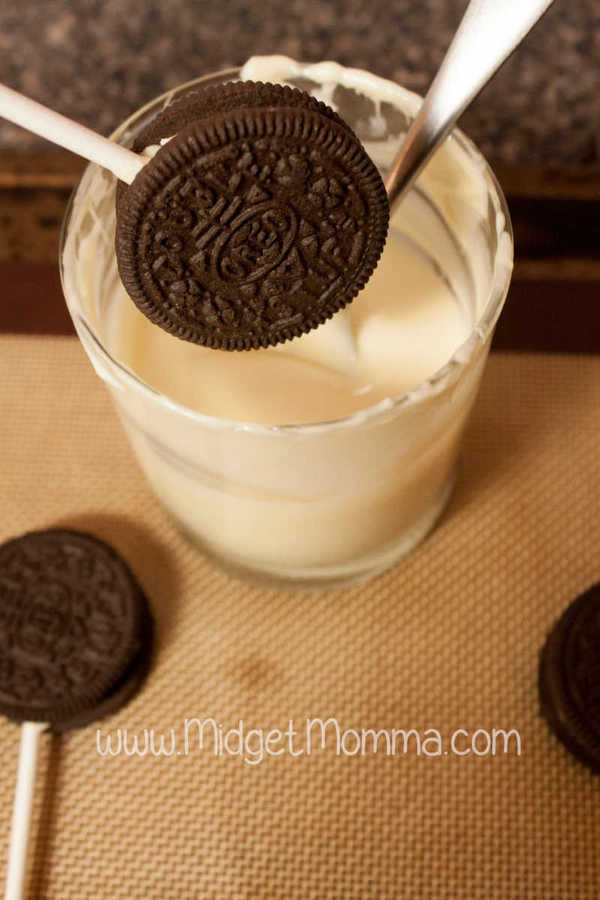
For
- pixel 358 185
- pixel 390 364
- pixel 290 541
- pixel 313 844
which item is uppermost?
pixel 358 185

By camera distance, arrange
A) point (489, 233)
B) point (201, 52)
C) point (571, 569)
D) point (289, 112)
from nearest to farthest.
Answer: point (289, 112) < point (489, 233) < point (571, 569) < point (201, 52)

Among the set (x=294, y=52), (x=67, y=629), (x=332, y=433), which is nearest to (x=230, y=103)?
(x=332, y=433)

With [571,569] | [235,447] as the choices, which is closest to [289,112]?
[235,447]

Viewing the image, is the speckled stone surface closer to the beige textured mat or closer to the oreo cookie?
the beige textured mat

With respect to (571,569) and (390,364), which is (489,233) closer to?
(390,364)

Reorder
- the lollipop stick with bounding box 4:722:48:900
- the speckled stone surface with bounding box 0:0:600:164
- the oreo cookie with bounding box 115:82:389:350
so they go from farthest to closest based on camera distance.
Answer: the speckled stone surface with bounding box 0:0:600:164 → the lollipop stick with bounding box 4:722:48:900 → the oreo cookie with bounding box 115:82:389:350

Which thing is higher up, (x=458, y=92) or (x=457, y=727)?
(x=458, y=92)

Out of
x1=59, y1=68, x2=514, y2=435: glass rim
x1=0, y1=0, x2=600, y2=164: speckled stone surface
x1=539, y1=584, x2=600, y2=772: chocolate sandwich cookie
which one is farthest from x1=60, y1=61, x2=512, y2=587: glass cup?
x1=0, y1=0, x2=600, y2=164: speckled stone surface
